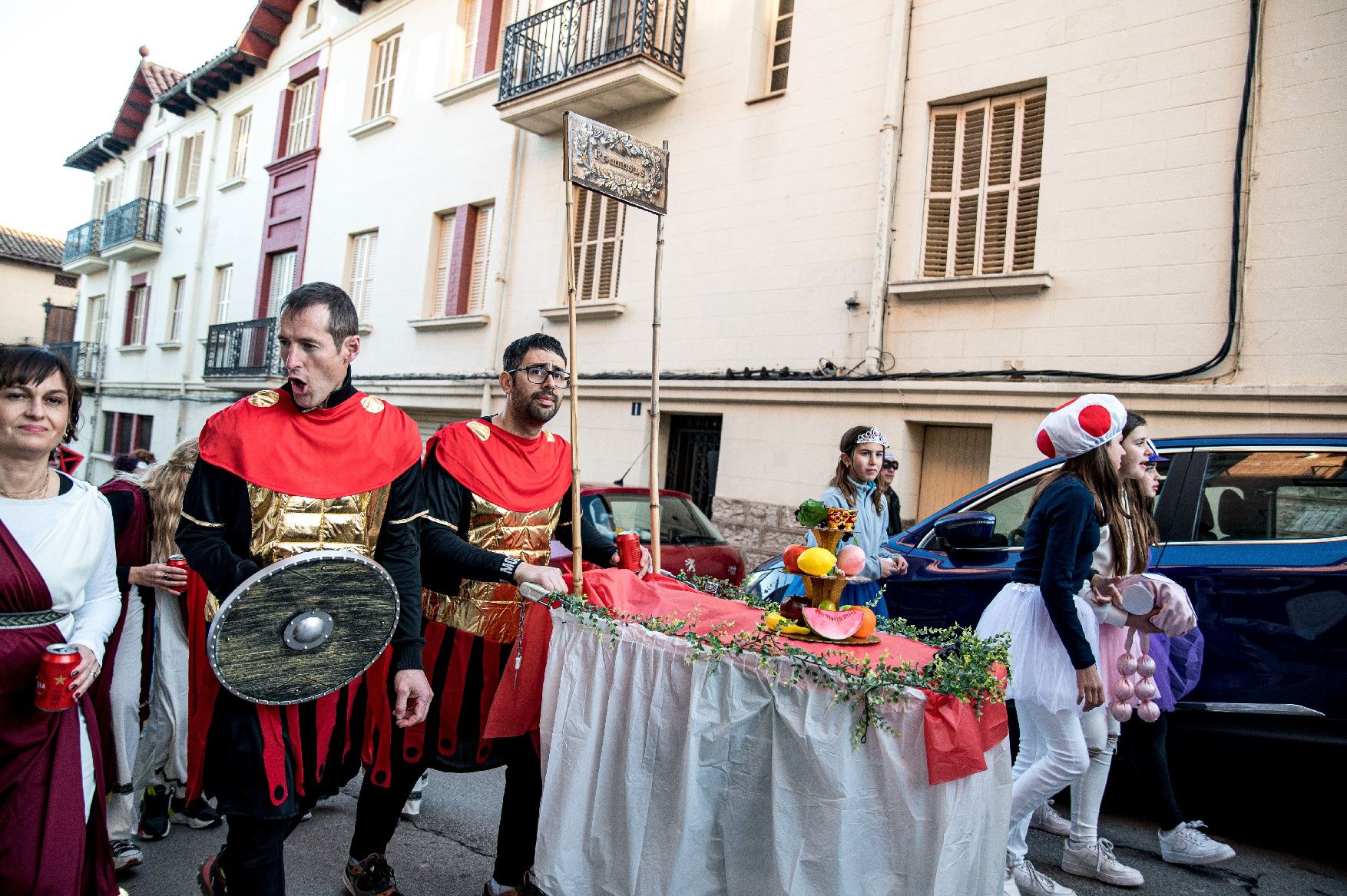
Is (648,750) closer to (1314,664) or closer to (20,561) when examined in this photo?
(20,561)

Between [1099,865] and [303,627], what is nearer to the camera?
[303,627]

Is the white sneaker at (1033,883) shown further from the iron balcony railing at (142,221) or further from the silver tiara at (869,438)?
the iron balcony railing at (142,221)

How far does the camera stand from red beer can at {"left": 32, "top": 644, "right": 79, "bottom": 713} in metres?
2.48

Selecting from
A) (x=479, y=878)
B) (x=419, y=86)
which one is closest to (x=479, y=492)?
(x=479, y=878)

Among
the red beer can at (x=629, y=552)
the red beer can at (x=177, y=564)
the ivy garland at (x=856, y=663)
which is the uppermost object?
the red beer can at (x=629, y=552)

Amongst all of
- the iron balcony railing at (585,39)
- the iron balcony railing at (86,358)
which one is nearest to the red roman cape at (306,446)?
the iron balcony railing at (585,39)

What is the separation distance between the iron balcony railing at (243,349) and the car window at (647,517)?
12.7m

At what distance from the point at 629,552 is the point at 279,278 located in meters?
18.9

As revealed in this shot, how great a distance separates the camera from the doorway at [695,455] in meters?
11.5

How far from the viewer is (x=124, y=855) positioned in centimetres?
369

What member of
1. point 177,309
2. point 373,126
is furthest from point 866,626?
point 177,309

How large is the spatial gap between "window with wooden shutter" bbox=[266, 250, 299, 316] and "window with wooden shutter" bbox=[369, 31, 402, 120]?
12.3 feet

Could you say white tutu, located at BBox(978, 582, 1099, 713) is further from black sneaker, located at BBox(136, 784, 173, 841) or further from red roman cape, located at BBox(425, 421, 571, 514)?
black sneaker, located at BBox(136, 784, 173, 841)

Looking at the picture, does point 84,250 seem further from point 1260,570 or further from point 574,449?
point 1260,570
